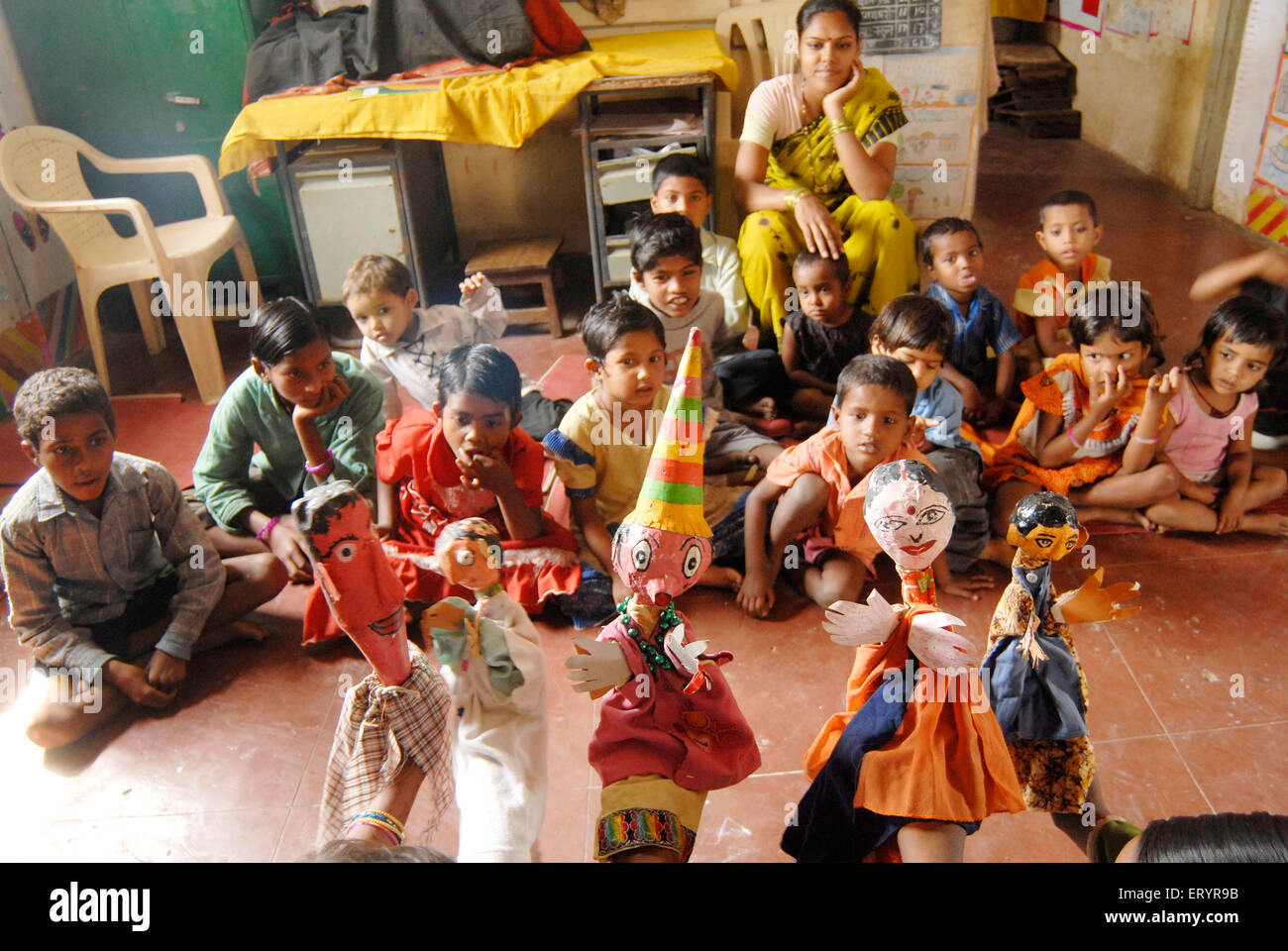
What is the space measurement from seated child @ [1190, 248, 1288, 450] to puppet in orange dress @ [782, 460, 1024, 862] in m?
2.03

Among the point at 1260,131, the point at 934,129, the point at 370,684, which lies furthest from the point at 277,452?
the point at 1260,131

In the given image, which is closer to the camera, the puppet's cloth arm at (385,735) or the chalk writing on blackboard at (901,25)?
the puppet's cloth arm at (385,735)

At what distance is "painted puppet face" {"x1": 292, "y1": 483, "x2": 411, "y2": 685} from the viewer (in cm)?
132

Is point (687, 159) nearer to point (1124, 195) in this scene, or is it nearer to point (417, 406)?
point (417, 406)

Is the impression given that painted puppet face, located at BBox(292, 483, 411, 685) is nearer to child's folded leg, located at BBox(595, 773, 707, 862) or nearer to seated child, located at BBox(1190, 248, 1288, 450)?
child's folded leg, located at BBox(595, 773, 707, 862)

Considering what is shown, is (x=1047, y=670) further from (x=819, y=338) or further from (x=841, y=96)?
(x=841, y=96)

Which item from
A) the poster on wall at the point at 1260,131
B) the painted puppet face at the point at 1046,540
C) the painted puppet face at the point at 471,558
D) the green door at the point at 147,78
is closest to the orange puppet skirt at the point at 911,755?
the painted puppet face at the point at 1046,540

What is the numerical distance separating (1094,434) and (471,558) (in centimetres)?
209

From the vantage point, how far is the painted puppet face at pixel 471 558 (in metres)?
1.46

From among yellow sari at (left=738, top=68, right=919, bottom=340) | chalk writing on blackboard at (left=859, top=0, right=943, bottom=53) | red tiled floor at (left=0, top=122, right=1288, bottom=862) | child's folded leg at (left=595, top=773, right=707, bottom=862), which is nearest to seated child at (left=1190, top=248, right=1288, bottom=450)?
red tiled floor at (left=0, top=122, right=1288, bottom=862)

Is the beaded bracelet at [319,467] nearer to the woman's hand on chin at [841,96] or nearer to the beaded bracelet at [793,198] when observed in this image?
the beaded bracelet at [793,198]

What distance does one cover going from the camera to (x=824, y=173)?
148 inches

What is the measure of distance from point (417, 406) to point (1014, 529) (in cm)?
241

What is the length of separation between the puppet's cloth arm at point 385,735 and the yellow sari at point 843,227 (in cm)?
239
